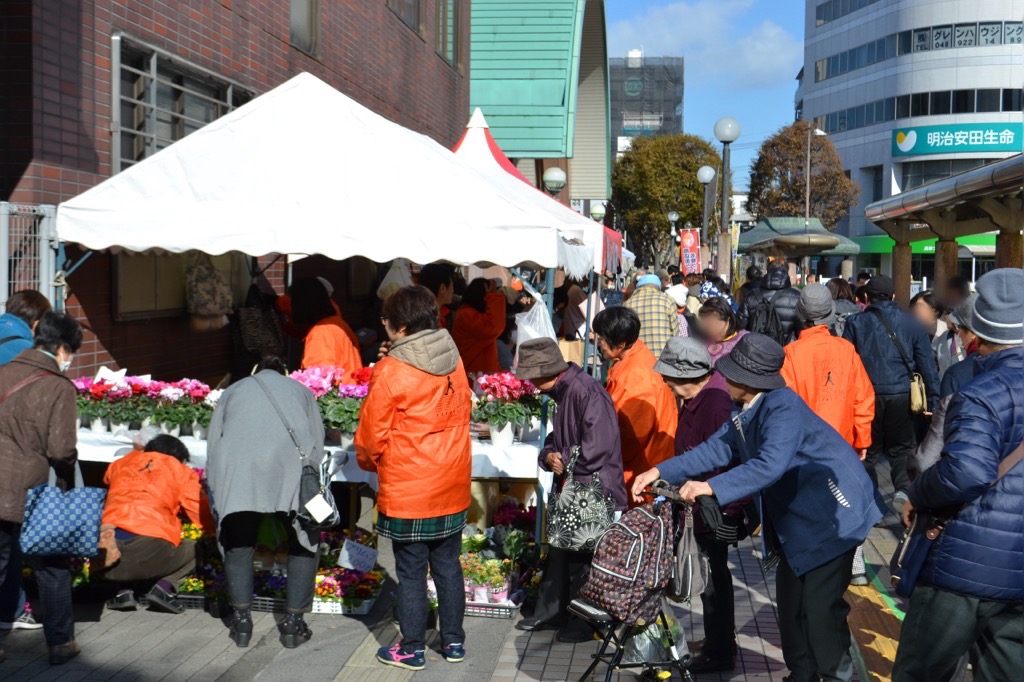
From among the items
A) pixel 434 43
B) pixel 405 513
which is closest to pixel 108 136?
pixel 405 513

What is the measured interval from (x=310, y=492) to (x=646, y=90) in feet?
392

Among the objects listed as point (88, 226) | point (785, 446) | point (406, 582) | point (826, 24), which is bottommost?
point (406, 582)

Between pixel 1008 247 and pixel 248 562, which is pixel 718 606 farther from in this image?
pixel 1008 247

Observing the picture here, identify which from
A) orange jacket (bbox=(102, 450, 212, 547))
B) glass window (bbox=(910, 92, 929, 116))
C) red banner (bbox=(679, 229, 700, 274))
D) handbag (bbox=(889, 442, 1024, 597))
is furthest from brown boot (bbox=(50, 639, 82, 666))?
glass window (bbox=(910, 92, 929, 116))

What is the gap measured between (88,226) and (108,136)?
1215 millimetres

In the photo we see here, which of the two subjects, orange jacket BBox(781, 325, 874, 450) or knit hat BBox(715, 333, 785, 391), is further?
orange jacket BBox(781, 325, 874, 450)

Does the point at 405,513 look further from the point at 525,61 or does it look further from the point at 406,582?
the point at 525,61

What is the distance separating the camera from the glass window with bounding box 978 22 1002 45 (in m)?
60.9

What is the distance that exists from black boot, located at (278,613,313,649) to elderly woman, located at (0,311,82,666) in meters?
1.07

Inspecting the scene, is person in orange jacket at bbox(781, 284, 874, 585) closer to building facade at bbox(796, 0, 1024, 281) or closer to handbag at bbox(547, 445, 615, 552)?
handbag at bbox(547, 445, 615, 552)

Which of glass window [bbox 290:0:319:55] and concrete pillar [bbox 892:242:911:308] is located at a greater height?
glass window [bbox 290:0:319:55]

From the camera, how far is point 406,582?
565 centimetres

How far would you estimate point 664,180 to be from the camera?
57.3 m

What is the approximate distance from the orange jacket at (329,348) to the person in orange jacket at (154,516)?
1.39m
